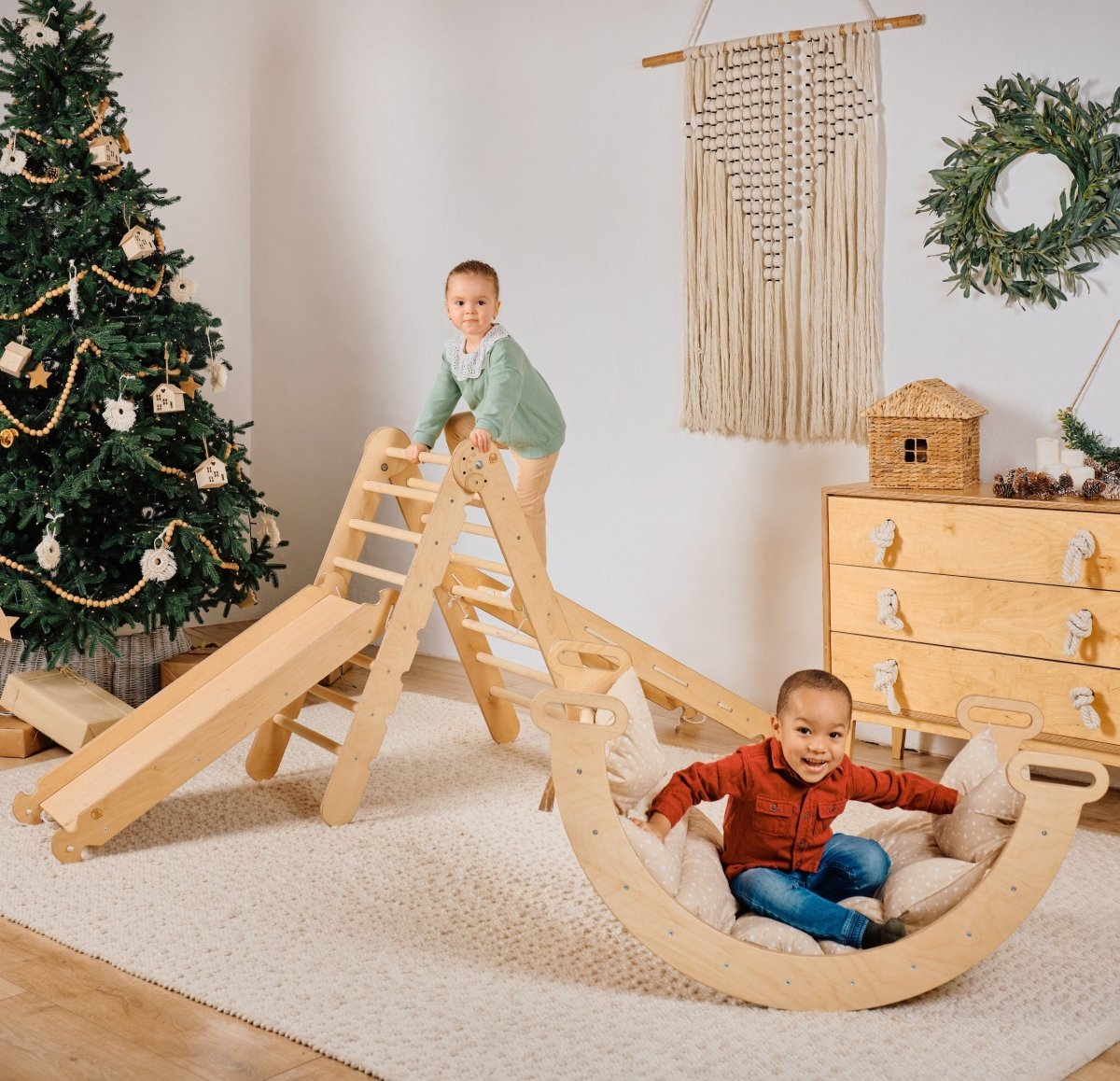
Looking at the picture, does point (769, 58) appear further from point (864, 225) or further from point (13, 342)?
point (13, 342)

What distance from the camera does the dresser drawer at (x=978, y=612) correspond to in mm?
2930

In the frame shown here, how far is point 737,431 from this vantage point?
12.7 ft

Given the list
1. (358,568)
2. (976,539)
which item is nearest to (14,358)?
(358,568)

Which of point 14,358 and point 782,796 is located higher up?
point 14,358

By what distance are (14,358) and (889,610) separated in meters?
2.43

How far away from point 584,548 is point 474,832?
60.3 inches

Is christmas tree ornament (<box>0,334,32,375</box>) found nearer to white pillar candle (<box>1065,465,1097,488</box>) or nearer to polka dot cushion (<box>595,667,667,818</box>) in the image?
polka dot cushion (<box>595,667,667,818</box>)

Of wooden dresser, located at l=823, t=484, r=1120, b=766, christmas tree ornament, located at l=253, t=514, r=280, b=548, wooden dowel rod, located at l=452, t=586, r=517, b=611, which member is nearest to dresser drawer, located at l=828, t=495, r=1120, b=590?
wooden dresser, located at l=823, t=484, r=1120, b=766

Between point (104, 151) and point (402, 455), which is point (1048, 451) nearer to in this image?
point (402, 455)

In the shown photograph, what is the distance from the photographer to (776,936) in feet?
6.94

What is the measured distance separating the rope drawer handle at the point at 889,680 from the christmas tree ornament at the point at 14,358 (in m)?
2.43

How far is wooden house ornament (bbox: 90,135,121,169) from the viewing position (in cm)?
367

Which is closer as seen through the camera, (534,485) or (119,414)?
(534,485)

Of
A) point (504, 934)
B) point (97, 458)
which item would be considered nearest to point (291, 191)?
point (97, 458)
